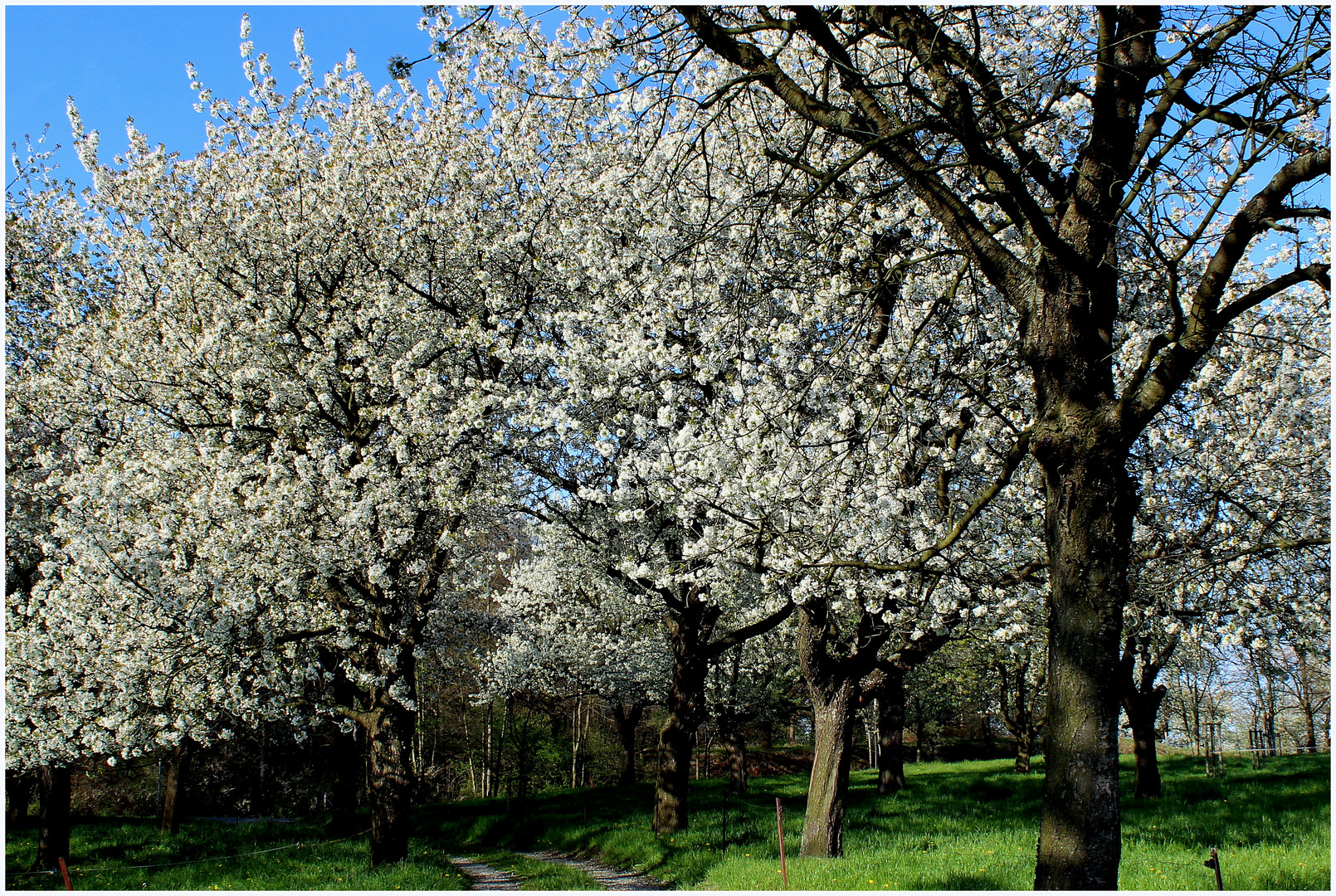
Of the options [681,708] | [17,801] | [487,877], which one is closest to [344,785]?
[17,801]

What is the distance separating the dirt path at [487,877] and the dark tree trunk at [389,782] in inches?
55.0

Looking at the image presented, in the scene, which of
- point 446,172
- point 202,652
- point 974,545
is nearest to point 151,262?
point 446,172

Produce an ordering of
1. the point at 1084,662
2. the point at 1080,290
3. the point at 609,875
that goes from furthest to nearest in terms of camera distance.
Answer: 1. the point at 609,875
2. the point at 1080,290
3. the point at 1084,662

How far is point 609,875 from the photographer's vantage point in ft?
40.6

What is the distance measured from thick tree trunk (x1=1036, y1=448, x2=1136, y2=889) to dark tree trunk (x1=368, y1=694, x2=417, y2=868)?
9.64 m

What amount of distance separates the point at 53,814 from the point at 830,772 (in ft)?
43.4

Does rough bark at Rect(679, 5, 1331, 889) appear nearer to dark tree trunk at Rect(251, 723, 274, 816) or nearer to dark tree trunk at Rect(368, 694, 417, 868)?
dark tree trunk at Rect(368, 694, 417, 868)

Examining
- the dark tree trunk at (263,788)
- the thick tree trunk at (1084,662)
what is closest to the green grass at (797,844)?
the thick tree trunk at (1084,662)

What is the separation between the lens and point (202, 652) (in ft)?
34.6

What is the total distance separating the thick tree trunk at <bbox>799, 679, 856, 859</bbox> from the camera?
32.6 feet

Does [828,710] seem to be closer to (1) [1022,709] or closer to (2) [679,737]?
(2) [679,737]

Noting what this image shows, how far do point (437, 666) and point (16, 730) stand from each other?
31.4 ft

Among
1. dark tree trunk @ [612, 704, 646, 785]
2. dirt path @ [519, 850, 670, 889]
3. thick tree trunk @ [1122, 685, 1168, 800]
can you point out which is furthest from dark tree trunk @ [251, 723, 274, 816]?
thick tree trunk @ [1122, 685, 1168, 800]

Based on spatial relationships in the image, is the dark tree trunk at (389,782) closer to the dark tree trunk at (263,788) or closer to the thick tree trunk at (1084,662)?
the thick tree trunk at (1084,662)
